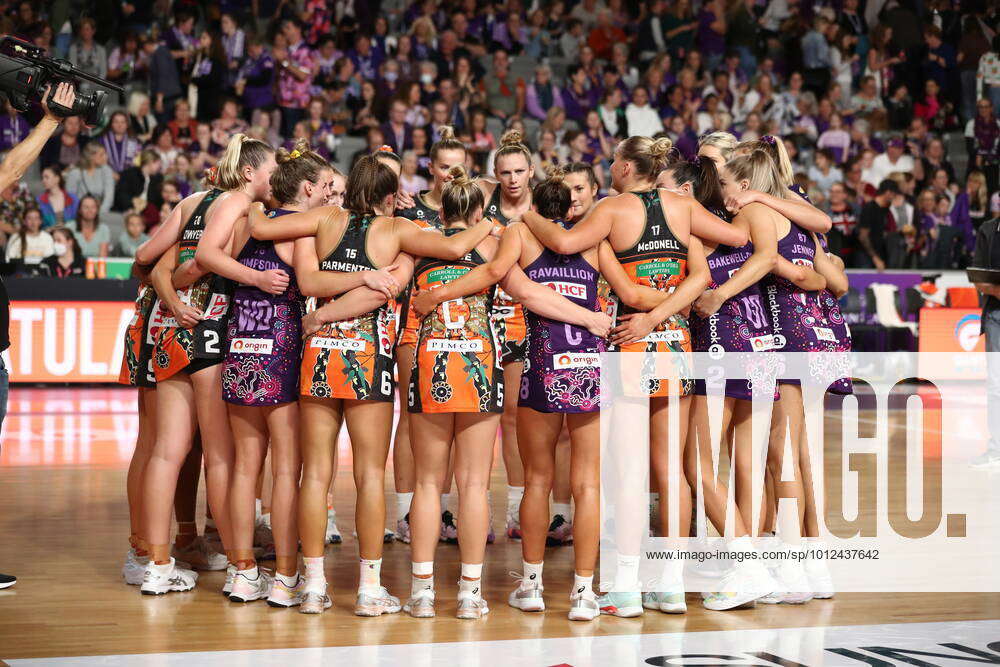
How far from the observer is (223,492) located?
5301 mm

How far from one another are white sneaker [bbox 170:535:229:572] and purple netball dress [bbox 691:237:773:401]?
2350 millimetres

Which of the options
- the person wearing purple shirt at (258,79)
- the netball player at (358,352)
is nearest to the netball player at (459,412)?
the netball player at (358,352)

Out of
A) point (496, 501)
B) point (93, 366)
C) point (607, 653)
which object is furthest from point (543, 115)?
point (607, 653)

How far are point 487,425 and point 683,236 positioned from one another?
1138 millimetres

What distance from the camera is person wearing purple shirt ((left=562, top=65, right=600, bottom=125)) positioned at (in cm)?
1606

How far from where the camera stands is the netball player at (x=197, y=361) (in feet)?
17.1

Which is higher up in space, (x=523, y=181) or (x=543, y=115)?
(x=543, y=115)

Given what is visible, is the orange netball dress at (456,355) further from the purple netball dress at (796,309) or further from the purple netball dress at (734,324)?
the purple netball dress at (796,309)

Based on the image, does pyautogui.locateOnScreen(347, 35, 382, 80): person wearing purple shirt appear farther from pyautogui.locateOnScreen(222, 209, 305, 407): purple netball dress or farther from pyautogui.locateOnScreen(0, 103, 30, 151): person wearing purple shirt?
pyautogui.locateOnScreen(222, 209, 305, 407): purple netball dress

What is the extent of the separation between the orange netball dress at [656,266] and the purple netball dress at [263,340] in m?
1.35

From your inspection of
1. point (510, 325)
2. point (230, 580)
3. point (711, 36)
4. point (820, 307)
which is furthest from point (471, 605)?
point (711, 36)

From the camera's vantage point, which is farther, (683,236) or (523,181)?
(523,181)

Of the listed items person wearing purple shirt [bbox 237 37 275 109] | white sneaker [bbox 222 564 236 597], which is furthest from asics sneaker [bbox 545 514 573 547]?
person wearing purple shirt [bbox 237 37 275 109]

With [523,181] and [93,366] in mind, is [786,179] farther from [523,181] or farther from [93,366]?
[93,366]
